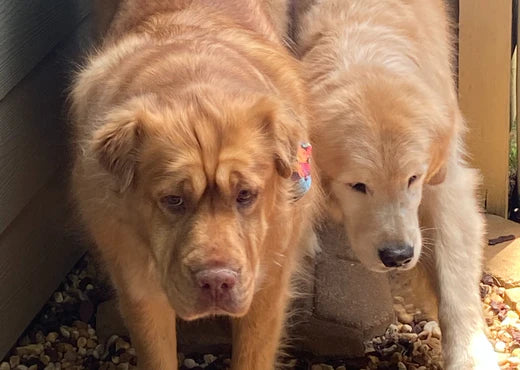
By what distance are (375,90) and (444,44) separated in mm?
664

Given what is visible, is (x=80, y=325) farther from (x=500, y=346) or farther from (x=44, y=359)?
(x=500, y=346)

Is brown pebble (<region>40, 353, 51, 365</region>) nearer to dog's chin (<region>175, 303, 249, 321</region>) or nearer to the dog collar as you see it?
dog's chin (<region>175, 303, 249, 321</region>)

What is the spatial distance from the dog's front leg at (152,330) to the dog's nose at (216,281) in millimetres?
493

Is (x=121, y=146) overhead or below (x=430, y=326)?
overhead

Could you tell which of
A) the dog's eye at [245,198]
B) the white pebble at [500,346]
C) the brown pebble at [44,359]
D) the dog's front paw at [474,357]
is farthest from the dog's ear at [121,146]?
the white pebble at [500,346]

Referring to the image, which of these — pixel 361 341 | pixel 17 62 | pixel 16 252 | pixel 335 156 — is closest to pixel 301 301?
pixel 361 341

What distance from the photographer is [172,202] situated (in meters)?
2.29

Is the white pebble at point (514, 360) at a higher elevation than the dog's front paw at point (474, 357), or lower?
lower

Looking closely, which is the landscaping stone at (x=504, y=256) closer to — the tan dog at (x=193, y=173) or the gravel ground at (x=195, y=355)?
the gravel ground at (x=195, y=355)

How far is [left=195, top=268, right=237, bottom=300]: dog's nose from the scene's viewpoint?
223 centimetres

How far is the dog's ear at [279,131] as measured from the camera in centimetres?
238

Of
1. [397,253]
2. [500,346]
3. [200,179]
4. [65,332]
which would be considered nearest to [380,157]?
[397,253]

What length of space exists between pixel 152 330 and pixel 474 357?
103 cm

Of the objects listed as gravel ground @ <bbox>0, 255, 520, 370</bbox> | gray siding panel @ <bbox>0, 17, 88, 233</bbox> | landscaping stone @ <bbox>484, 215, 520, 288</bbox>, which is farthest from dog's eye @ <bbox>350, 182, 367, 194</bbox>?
gray siding panel @ <bbox>0, 17, 88, 233</bbox>
